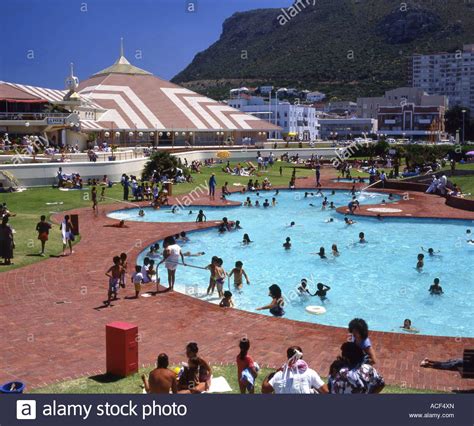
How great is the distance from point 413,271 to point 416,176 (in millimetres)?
21793

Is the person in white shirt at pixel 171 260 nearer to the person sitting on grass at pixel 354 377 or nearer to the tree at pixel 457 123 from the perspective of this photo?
the person sitting on grass at pixel 354 377

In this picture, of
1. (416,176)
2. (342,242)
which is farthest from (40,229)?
(416,176)

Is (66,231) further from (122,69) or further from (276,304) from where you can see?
(122,69)

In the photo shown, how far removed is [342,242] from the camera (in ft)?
66.4

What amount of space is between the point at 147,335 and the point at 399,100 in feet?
355

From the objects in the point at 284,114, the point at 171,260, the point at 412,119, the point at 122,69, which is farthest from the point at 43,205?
the point at 412,119

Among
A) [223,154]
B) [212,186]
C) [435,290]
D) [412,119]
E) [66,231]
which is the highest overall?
[412,119]

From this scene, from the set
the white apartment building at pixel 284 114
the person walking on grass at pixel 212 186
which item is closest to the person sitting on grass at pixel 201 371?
the person walking on grass at pixel 212 186

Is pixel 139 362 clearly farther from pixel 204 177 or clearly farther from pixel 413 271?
pixel 204 177

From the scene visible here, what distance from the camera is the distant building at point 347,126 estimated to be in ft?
322

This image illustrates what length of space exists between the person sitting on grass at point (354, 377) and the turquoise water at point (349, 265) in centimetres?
648

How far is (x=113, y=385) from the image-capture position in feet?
23.8

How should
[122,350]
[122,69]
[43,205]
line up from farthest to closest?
[122,69] < [43,205] < [122,350]

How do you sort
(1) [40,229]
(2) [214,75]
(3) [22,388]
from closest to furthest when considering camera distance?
(3) [22,388], (1) [40,229], (2) [214,75]
